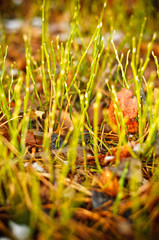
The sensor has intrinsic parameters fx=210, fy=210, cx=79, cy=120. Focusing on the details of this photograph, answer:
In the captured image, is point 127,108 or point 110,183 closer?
point 110,183

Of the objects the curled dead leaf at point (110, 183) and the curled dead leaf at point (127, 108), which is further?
the curled dead leaf at point (127, 108)

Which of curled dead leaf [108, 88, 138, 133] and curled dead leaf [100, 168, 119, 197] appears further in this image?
curled dead leaf [108, 88, 138, 133]

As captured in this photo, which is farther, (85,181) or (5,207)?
(85,181)

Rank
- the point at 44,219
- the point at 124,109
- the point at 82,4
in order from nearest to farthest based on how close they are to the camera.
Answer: the point at 44,219 < the point at 124,109 < the point at 82,4

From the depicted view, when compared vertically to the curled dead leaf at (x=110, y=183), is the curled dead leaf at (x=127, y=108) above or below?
above

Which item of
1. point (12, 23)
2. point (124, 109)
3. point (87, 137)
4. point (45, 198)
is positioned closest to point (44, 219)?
point (45, 198)

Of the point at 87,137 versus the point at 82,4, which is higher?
the point at 82,4

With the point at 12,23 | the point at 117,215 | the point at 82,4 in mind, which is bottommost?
the point at 117,215

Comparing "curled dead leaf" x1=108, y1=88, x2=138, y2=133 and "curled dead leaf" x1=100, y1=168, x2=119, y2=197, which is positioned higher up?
"curled dead leaf" x1=108, y1=88, x2=138, y2=133

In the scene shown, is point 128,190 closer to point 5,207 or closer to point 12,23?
point 5,207

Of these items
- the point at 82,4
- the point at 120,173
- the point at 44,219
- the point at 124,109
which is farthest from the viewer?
the point at 82,4

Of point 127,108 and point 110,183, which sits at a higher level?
point 127,108
